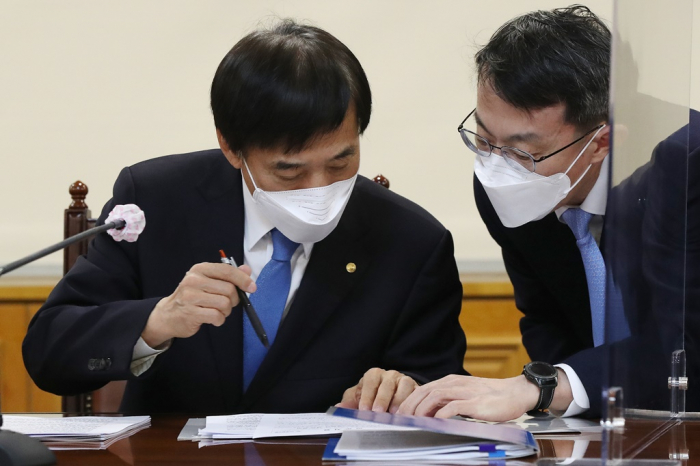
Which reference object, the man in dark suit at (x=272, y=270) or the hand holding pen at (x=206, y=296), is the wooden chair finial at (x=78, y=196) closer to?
the man in dark suit at (x=272, y=270)

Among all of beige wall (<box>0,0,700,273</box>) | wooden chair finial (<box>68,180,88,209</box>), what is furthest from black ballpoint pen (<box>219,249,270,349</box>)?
beige wall (<box>0,0,700,273</box>)

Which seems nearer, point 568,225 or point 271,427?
point 271,427

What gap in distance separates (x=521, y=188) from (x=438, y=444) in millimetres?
764

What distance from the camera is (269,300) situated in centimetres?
187

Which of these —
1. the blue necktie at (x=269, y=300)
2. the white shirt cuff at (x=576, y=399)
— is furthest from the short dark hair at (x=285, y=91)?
the white shirt cuff at (x=576, y=399)

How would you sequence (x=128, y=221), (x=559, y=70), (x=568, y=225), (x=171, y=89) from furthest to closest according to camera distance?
(x=171, y=89) → (x=568, y=225) → (x=559, y=70) → (x=128, y=221)

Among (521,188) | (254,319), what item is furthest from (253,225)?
(521,188)

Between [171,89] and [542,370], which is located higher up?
[171,89]

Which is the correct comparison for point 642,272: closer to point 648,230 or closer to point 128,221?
point 648,230

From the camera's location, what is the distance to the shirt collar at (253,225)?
1895mm

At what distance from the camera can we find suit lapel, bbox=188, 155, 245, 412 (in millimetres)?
1848

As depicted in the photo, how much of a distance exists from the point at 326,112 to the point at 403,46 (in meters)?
1.70

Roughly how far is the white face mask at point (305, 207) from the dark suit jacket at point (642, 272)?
1.74 feet

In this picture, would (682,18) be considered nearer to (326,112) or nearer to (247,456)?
(326,112)
